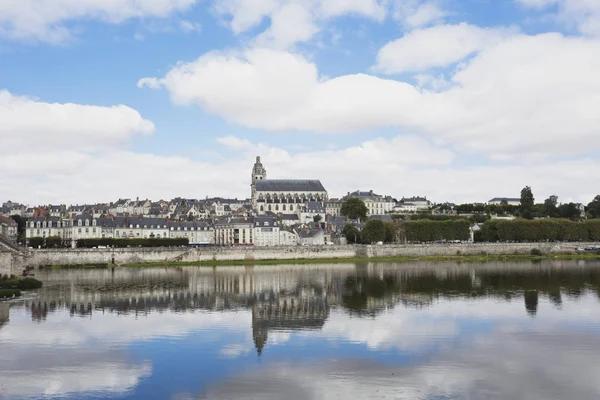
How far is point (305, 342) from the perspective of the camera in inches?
854

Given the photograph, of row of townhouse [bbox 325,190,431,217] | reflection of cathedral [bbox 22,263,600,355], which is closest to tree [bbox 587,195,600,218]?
row of townhouse [bbox 325,190,431,217]

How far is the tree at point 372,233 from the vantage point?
74625 millimetres

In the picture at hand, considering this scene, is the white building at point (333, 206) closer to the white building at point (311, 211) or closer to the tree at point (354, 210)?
the white building at point (311, 211)

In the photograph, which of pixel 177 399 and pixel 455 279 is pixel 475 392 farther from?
A: pixel 455 279

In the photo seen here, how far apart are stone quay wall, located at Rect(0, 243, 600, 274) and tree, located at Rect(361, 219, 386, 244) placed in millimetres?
3950

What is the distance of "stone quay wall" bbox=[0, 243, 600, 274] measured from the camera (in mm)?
60875

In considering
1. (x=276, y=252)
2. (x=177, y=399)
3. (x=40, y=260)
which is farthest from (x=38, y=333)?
(x=276, y=252)

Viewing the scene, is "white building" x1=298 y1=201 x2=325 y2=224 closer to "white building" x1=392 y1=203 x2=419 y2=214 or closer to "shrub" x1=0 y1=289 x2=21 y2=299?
"white building" x1=392 y1=203 x2=419 y2=214

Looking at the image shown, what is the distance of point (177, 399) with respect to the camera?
15.2 m

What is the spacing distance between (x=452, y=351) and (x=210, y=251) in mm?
46854

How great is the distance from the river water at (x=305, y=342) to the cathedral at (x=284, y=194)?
240 ft

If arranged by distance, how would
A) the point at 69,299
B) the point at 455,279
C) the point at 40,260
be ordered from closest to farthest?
the point at 69,299 < the point at 455,279 < the point at 40,260

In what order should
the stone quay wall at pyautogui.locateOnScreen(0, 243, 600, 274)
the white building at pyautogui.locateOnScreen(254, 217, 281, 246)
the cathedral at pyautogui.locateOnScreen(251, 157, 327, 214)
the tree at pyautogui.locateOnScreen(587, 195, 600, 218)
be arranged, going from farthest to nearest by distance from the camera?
1. the cathedral at pyautogui.locateOnScreen(251, 157, 327, 214)
2. the tree at pyautogui.locateOnScreen(587, 195, 600, 218)
3. the white building at pyautogui.locateOnScreen(254, 217, 281, 246)
4. the stone quay wall at pyautogui.locateOnScreen(0, 243, 600, 274)

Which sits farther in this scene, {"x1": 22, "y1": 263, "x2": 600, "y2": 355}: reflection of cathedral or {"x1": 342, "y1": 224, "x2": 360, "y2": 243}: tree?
{"x1": 342, "y1": 224, "x2": 360, "y2": 243}: tree
